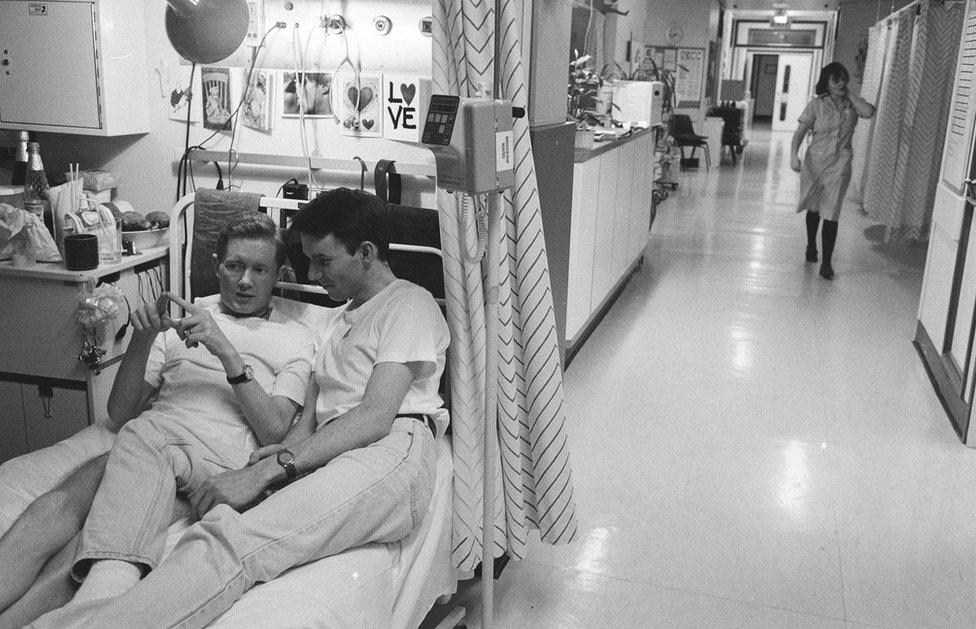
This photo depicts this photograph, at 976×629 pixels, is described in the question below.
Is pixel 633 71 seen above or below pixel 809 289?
above

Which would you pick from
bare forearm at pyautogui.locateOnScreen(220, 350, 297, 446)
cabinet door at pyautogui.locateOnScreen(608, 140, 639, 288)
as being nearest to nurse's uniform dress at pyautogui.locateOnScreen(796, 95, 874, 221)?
cabinet door at pyautogui.locateOnScreen(608, 140, 639, 288)

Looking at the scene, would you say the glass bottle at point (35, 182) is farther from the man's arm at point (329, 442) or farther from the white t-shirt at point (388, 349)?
the man's arm at point (329, 442)

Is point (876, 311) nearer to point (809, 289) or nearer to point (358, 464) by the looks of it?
point (809, 289)

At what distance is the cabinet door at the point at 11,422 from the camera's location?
2699 mm

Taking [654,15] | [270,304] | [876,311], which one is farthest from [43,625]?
[654,15]

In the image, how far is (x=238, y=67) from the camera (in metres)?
2.96

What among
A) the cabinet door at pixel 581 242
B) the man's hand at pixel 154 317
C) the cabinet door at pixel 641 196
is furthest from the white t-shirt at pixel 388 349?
the cabinet door at pixel 641 196

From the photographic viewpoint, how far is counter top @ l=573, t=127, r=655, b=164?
3800 millimetres

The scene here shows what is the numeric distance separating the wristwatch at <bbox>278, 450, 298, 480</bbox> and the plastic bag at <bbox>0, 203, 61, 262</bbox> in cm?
137

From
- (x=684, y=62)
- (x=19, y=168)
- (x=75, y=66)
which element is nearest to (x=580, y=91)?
(x=75, y=66)

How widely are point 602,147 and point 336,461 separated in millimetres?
2820

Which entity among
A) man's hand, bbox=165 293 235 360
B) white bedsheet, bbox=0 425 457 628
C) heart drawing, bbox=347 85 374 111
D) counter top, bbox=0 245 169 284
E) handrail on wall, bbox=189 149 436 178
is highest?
heart drawing, bbox=347 85 374 111

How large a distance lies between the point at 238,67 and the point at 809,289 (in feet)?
13.0

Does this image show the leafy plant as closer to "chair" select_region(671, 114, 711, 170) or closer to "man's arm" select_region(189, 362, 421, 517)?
"man's arm" select_region(189, 362, 421, 517)
